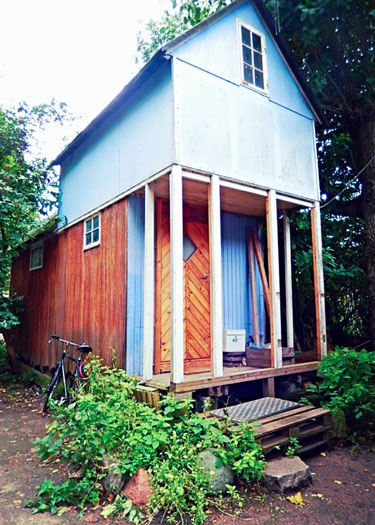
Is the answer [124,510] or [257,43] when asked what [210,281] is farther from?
[257,43]

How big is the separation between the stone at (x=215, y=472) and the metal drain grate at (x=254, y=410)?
0.56m

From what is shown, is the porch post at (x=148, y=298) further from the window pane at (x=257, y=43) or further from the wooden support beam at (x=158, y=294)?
the window pane at (x=257, y=43)

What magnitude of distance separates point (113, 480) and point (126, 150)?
14.6ft

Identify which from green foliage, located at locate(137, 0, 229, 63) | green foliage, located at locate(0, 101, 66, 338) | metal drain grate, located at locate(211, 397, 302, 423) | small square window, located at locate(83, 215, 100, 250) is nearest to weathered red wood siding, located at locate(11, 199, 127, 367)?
small square window, located at locate(83, 215, 100, 250)

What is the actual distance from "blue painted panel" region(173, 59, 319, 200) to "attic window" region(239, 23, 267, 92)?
0.84 ft

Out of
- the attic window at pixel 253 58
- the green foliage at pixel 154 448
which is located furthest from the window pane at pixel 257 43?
the green foliage at pixel 154 448

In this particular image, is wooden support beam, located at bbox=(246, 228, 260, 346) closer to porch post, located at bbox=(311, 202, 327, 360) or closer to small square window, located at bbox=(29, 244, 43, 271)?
porch post, located at bbox=(311, 202, 327, 360)

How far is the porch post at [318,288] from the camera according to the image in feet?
19.5

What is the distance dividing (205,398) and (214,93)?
4.10 m

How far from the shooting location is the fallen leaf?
3.07m

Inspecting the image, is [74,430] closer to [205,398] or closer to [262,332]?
[205,398]

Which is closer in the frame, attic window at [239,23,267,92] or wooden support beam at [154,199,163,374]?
wooden support beam at [154,199,163,374]

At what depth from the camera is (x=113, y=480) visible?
3.20 meters

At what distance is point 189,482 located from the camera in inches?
119
